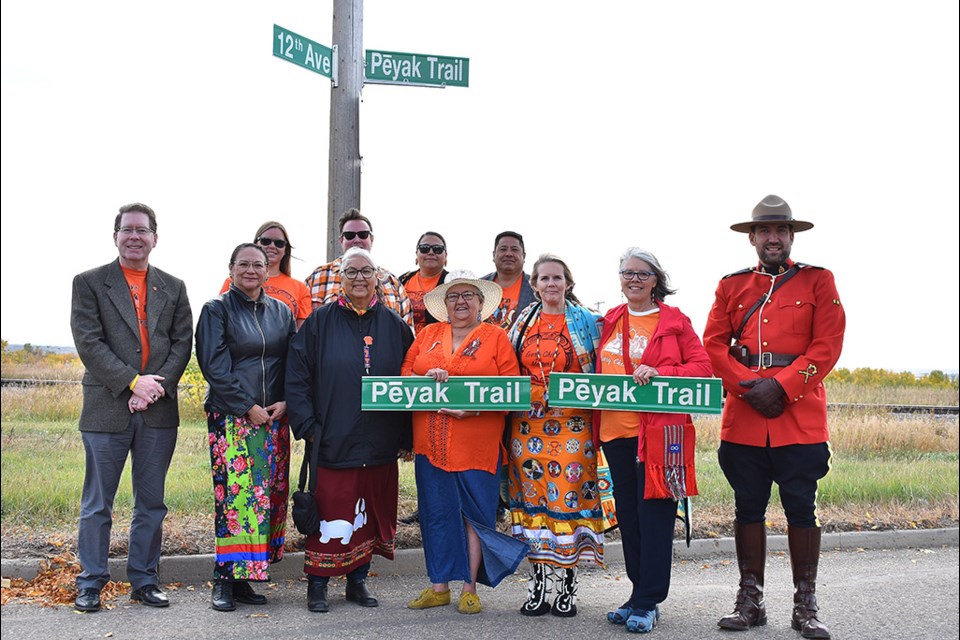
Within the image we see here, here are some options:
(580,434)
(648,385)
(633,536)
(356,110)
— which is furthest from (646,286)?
(356,110)

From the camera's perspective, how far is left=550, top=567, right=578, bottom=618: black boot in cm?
556

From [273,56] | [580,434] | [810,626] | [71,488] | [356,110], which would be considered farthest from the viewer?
[71,488]

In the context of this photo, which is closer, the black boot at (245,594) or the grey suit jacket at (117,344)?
the grey suit jacket at (117,344)

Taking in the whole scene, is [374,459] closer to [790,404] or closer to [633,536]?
[633,536]

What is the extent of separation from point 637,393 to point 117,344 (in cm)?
329

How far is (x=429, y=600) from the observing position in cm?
563

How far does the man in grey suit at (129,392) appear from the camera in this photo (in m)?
5.59

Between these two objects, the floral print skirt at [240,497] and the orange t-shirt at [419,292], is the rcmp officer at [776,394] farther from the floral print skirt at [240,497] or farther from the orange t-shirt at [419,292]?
the floral print skirt at [240,497]

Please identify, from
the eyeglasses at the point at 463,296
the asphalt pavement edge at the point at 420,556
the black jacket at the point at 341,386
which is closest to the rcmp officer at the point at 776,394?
the eyeglasses at the point at 463,296

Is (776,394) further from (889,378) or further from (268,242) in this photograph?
(889,378)

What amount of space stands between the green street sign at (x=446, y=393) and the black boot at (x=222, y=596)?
1459mm

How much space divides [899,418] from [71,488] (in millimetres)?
13109

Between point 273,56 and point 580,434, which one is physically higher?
point 273,56

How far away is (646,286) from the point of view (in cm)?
548
